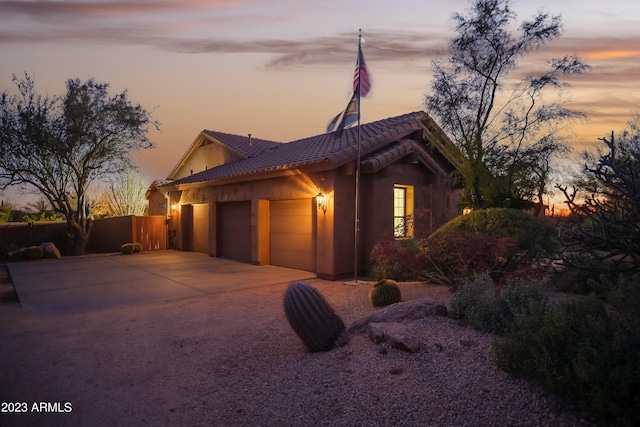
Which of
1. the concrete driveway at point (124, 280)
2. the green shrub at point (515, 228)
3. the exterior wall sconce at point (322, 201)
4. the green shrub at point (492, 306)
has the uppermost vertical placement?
the exterior wall sconce at point (322, 201)

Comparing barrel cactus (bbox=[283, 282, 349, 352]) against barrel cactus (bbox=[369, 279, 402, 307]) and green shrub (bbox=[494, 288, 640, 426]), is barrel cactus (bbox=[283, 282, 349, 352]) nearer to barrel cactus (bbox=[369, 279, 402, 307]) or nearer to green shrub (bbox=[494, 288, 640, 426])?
green shrub (bbox=[494, 288, 640, 426])

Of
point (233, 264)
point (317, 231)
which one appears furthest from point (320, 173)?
point (233, 264)

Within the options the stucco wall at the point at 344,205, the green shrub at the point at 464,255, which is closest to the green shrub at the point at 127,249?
the stucco wall at the point at 344,205

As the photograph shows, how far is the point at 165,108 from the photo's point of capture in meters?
19.0

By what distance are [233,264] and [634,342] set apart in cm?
1253

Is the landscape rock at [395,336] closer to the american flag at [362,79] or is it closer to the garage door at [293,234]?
the american flag at [362,79]

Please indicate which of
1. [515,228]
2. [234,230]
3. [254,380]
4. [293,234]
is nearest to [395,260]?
[515,228]

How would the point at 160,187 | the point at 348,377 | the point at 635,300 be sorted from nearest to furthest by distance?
the point at 635,300, the point at 348,377, the point at 160,187

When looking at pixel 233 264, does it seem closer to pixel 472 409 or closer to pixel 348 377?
pixel 348 377

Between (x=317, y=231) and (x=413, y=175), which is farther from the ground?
(x=413, y=175)

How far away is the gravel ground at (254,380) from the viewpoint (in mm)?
3448

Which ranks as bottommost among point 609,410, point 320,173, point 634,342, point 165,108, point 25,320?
point 25,320

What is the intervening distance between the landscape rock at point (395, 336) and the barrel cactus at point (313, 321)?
1.39 ft

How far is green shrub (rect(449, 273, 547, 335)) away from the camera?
4.91 meters
